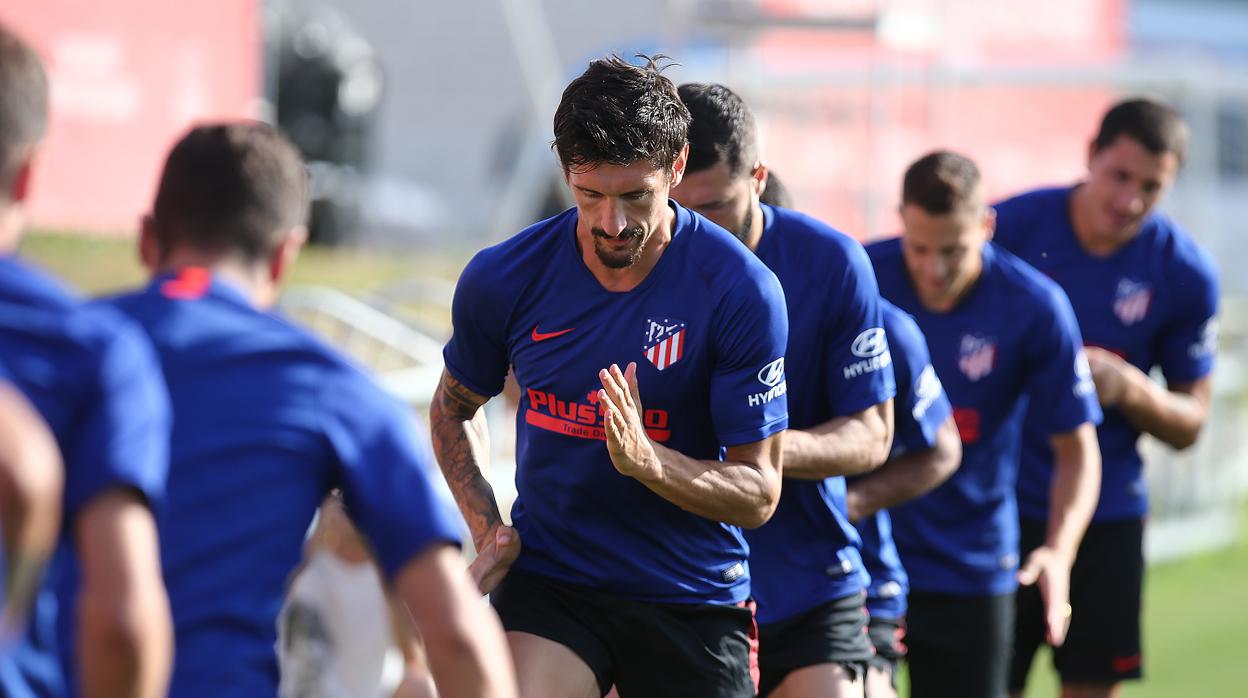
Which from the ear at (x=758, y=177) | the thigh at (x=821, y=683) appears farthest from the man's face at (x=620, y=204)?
the thigh at (x=821, y=683)

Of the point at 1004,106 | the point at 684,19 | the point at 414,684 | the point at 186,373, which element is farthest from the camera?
the point at 1004,106

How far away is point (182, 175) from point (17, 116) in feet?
1.51

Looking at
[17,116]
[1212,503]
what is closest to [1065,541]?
[17,116]

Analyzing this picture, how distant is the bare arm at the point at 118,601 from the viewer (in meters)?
2.63

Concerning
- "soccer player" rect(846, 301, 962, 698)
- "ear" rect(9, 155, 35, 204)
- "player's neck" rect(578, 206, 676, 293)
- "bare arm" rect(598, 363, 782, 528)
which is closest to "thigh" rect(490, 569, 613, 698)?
"bare arm" rect(598, 363, 782, 528)

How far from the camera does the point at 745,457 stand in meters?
4.28

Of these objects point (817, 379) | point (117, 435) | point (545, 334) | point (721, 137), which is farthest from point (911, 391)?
point (117, 435)

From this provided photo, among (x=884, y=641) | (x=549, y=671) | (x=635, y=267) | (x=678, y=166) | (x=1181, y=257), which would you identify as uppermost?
(x=678, y=166)

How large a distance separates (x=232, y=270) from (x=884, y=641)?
2917 millimetres

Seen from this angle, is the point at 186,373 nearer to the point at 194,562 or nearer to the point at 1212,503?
the point at 194,562

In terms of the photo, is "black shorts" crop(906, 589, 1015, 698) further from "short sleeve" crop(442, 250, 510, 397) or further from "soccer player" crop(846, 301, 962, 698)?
"short sleeve" crop(442, 250, 510, 397)

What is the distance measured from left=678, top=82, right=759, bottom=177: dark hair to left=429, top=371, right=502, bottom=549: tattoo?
91 centimetres

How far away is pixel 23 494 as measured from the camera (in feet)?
7.39

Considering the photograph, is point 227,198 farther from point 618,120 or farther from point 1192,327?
point 1192,327
